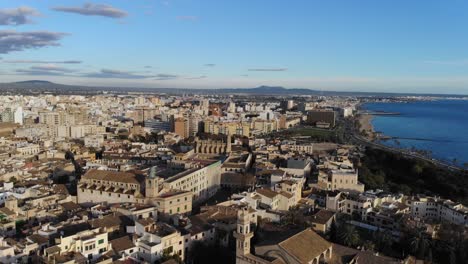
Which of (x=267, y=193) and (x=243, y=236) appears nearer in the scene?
(x=243, y=236)

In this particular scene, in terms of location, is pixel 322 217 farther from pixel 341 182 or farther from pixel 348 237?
pixel 341 182

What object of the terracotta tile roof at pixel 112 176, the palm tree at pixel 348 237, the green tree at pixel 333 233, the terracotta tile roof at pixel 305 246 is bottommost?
the green tree at pixel 333 233

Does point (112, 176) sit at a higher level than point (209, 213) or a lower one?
higher

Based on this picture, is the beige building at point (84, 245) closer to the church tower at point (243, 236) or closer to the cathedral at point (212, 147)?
the church tower at point (243, 236)

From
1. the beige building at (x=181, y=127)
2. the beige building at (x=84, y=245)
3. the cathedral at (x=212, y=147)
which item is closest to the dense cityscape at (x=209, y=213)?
the beige building at (x=84, y=245)

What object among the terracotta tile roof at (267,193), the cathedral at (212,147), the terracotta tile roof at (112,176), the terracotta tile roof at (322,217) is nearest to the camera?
the terracotta tile roof at (322,217)

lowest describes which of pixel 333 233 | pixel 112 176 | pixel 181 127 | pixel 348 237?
pixel 333 233

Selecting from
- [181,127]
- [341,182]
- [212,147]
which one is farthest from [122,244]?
[181,127]

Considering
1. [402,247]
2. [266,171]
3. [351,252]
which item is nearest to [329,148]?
[266,171]

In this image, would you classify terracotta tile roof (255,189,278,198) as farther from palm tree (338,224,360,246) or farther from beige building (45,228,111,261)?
beige building (45,228,111,261)

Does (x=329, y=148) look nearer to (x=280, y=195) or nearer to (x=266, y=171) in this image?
(x=266, y=171)

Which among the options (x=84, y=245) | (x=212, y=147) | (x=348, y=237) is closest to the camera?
(x=84, y=245)
